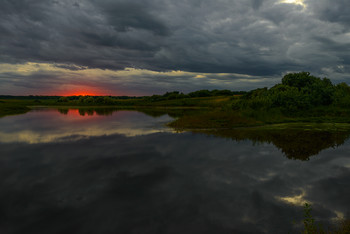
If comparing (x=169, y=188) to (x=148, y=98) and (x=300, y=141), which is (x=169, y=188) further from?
(x=148, y=98)

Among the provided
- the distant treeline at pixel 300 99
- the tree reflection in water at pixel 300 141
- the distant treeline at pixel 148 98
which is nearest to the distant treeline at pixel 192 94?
the distant treeline at pixel 148 98

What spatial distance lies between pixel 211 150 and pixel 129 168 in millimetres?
9117

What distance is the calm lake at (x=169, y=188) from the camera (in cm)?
925

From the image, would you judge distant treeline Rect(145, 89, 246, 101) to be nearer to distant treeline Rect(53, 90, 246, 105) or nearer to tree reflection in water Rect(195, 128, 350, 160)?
distant treeline Rect(53, 90, 246, 105)

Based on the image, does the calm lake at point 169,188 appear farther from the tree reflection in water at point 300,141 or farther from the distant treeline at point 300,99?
the distant treeline at point 300,99

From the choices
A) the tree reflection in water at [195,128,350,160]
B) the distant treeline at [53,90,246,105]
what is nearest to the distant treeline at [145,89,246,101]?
the distant treeline at [53,90,246,105]

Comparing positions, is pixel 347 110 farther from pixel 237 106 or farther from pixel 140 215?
pixel 140 215

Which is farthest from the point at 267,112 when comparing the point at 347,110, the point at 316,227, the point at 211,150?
the point at 316,227

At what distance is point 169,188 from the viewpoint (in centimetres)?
1263

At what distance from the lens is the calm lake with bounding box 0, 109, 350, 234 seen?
9.25m

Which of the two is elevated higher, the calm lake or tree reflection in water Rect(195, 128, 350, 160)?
tree reflection in water Rect(195, 128, 350, 160)

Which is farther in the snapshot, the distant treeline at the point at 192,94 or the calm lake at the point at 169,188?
the distant treeline at the point at 192,94

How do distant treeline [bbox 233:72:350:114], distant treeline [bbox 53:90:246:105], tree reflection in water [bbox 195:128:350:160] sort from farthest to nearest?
distant treeline [bbox 53:90:246:105] → distant treeline [bbox 233:72:350:114] → tree reflection in water [bbox 195:128:350:160]

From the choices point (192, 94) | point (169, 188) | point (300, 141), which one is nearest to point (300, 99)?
point (300, 141)
